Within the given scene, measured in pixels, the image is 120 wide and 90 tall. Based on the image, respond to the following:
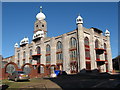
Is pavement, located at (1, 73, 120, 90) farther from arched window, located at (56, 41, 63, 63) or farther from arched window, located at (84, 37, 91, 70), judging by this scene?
arched window, located at (56, 41, 63, 63)

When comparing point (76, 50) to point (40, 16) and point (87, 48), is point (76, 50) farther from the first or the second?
point (40, 16)

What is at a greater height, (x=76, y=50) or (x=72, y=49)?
(x=72, y=49)

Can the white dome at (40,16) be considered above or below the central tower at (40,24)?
above

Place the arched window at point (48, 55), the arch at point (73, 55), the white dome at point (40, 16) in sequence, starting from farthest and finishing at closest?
the white dome at point (40, 16), the arched window at point (48, 55), the arch at point (73, 55)

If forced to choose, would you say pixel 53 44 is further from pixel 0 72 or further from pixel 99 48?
pixel 0 72

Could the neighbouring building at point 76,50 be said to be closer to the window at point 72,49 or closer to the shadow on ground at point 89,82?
the window at point 72,49

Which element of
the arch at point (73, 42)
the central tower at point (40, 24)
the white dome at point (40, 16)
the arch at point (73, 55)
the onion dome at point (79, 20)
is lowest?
the arch at point (73, 55)

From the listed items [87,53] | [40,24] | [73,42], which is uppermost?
[40,24]

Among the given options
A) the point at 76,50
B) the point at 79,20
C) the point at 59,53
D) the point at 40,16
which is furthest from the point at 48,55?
the point at 40,16

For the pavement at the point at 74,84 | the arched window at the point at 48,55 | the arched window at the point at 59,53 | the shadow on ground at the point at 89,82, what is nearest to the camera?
the pavement at the point at 74,84

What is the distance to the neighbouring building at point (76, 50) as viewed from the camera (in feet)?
132

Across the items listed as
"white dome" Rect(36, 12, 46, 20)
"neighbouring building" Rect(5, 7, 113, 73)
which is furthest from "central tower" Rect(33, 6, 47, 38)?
"neighbouring building" Rect(5, 7, 113, 73)

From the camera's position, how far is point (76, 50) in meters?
40.9

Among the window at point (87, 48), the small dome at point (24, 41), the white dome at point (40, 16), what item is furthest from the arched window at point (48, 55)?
the white dome at point (40, 16)
